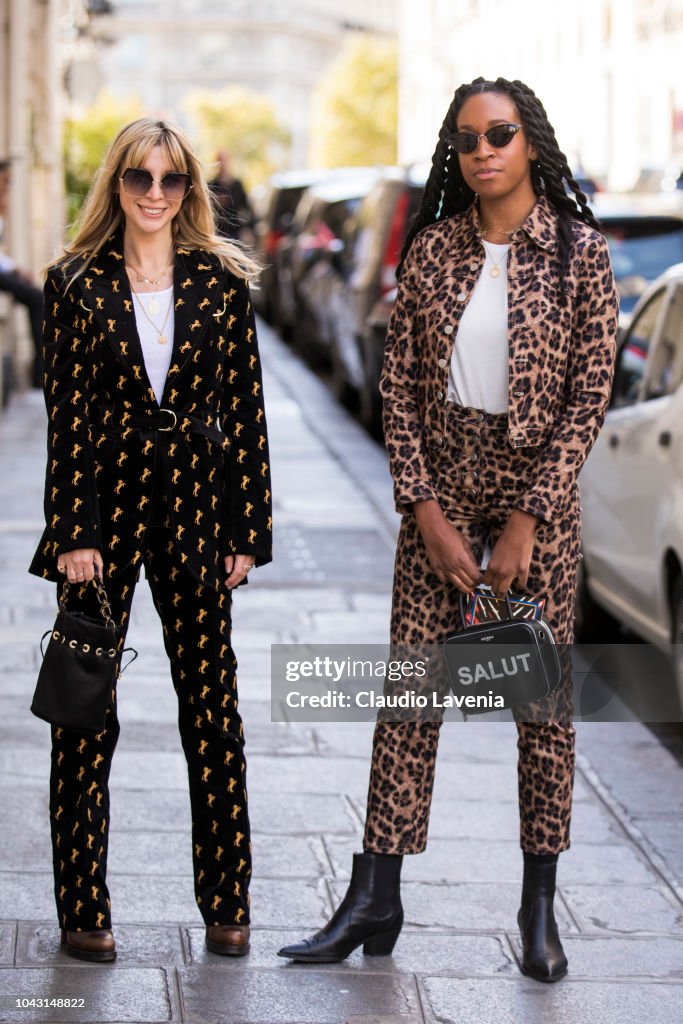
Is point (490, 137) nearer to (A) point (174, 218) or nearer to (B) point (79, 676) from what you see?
(A) point (174, 218)

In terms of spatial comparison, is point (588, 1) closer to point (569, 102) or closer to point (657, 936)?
point (569, 102)

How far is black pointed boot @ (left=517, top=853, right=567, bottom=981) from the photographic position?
4.07 m

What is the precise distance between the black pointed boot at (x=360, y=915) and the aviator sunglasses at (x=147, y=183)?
148 centimetres

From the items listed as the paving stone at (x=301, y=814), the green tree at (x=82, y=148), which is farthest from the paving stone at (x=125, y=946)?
the green tree at (x=82, y=148)

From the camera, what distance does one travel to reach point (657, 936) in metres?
4.39

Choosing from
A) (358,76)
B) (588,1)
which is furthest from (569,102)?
(358,76)

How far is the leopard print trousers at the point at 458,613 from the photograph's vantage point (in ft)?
13.0

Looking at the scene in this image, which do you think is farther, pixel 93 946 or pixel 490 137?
pixel 93 946

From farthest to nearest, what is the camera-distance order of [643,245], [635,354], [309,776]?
[643,245]
[635,354]
[309,776]

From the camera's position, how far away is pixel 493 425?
396 centimetres

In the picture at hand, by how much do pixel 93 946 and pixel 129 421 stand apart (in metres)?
1.14

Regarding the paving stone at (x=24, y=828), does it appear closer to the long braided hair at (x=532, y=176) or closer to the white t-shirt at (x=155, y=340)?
the white t-shirt at (x=155, y=340)

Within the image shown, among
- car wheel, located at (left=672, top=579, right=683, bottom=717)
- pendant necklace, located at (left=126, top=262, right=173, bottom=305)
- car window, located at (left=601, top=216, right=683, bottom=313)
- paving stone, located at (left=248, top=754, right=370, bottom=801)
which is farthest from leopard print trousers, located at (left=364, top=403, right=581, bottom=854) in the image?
car window, located at (left=601, top=216, right=683, bottom=313)

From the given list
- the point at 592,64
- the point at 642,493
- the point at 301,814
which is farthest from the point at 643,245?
the point at 592,64
